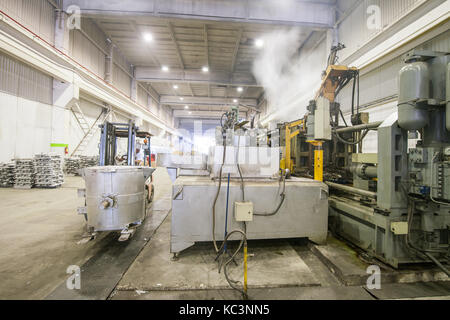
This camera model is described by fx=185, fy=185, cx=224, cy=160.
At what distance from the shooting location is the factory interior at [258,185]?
1.82m

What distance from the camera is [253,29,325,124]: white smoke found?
298 inches

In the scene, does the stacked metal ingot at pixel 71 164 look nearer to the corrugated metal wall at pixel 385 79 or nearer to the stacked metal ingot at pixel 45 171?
the stacked metal ingot at pixel 45 171

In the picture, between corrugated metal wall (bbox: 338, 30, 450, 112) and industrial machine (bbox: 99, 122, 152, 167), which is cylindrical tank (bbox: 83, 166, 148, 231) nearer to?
industrial machine (bbox: 99, 122, 152, 167)

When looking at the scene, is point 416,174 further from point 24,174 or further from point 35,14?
point 35,14

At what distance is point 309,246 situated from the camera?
2.52m

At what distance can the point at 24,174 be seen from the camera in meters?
6.29

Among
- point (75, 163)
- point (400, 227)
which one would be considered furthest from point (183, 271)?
point (75, 163)

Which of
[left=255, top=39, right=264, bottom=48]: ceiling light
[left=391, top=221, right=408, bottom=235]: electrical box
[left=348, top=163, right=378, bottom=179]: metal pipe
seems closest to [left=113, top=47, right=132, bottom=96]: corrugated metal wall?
[left=255, top=39, right=264, bottom=48]: ceiling light

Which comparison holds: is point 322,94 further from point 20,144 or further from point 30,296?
point 20,144

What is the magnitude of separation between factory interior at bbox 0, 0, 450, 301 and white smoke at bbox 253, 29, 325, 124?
1.72 feet

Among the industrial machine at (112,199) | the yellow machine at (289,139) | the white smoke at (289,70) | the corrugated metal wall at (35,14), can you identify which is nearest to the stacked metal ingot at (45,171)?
the corrugated metal wall at (35,14)

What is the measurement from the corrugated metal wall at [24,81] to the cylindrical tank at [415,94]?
32.5 feet

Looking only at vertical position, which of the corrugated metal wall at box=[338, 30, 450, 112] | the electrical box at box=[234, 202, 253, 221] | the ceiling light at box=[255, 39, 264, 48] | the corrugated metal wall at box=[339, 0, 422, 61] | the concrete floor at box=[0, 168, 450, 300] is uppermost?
the ceiling light at box=[255, 39, 264, 48]

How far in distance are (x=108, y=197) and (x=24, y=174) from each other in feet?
21.9
